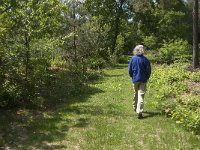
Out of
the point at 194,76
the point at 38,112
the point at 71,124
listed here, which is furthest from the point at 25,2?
the point at 194,76

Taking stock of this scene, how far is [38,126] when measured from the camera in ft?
33.6

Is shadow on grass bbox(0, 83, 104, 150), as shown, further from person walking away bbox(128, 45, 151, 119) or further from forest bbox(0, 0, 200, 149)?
person walking away bbox(128, 45, 151, 119)

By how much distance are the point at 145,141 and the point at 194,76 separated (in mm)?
9960

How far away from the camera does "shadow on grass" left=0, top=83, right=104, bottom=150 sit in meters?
8.94

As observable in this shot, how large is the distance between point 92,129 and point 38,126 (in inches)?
59.1

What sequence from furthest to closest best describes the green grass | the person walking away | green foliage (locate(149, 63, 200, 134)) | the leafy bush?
the leafy bush → the person walking away → green foliage (locate(149, 63, 200, 134)) → the green grass

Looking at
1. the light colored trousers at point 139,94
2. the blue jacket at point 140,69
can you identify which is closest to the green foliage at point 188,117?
the light colored trousers at point 139,94

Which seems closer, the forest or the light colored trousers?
the light colored trousers

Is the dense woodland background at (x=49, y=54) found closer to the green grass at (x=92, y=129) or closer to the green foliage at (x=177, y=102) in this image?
the green foliage at (x=177, y=102)

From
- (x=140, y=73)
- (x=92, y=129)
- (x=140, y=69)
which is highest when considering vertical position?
(x=140, y=69)

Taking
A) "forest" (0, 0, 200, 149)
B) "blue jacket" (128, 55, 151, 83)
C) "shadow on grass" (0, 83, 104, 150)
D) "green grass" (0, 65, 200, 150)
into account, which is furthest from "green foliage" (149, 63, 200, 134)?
"shadow on grass" (0, 83, 104, 150)

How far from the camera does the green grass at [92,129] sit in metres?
8.82

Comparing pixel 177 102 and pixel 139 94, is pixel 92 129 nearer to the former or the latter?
pixel 139 94

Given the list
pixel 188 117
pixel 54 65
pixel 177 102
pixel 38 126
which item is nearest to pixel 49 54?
pixel 38 126
